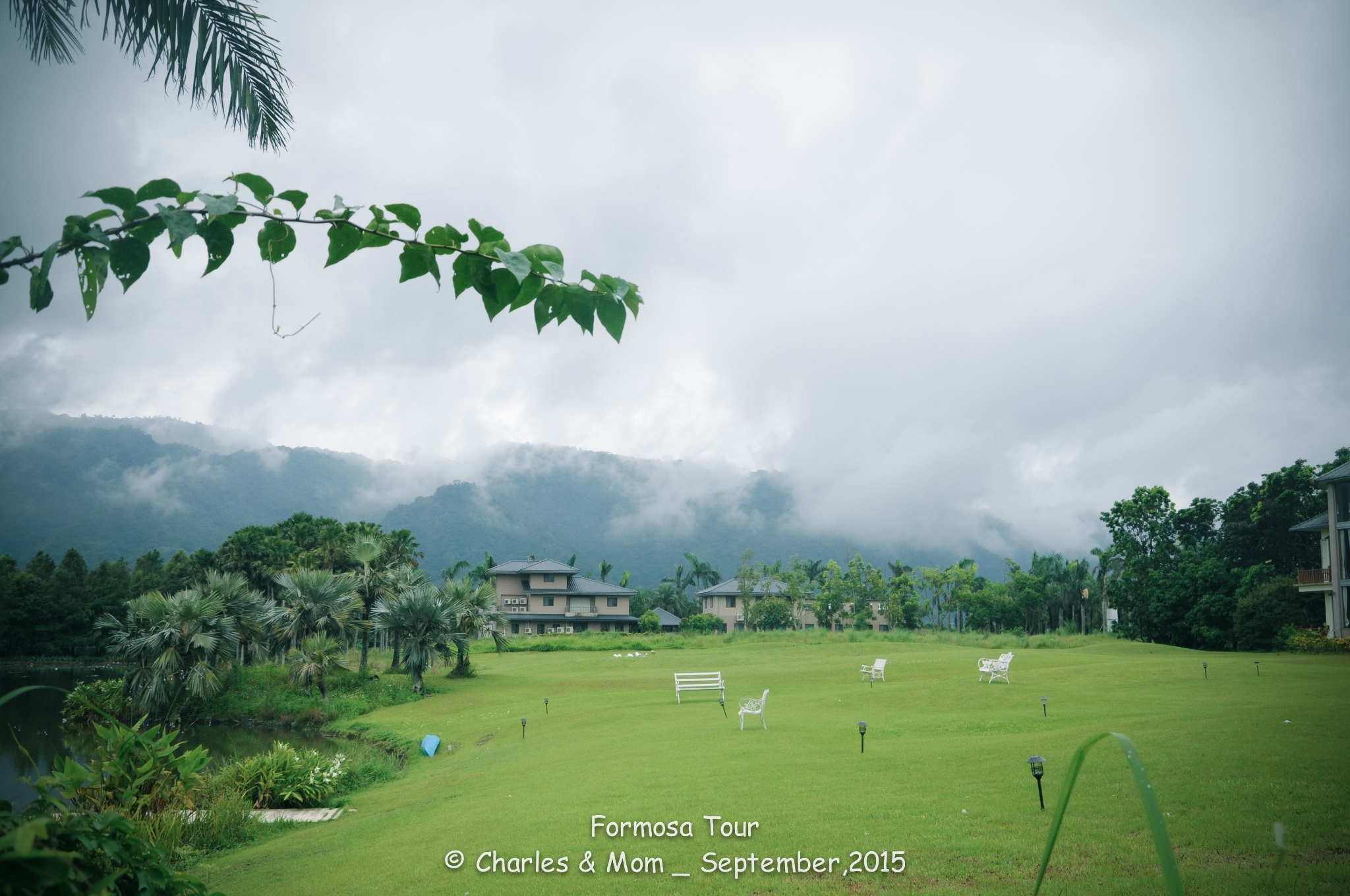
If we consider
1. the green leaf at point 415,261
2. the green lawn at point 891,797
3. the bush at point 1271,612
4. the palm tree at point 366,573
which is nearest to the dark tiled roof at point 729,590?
the bush at point 1271,612

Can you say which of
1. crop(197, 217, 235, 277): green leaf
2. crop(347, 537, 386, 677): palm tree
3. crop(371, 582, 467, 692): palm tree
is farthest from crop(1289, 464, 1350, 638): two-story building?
crop(347, 537, 386, 677): palm tree

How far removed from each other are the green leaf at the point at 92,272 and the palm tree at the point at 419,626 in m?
34.1

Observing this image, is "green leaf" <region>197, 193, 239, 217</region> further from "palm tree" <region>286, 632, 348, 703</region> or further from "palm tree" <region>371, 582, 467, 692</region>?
"palm tree" <region>371, 582, 467, 692</region>

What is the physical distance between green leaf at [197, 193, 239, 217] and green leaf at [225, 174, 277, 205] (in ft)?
0.31

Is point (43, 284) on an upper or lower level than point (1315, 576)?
upper

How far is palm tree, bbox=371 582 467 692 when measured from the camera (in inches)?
1308

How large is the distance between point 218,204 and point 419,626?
34829 millimetres

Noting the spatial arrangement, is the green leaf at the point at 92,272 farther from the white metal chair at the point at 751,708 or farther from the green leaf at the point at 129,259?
the white metal chair at the point at 751,708

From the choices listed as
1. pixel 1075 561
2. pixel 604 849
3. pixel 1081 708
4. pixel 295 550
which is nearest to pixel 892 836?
pixel 604 849

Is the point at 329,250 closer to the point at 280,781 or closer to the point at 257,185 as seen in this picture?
the point at 257,185

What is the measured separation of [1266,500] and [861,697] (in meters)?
36.4

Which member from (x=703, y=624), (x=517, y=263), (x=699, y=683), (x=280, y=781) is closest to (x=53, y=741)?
(x=280, y=781)

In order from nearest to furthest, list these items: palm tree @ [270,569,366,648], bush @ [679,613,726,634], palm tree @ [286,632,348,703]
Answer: palm tree @ [286,632,348,703]
palm tree @ [270,569,366,648]
bush @ [679,613,726,634]

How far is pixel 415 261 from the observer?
7.12ft
